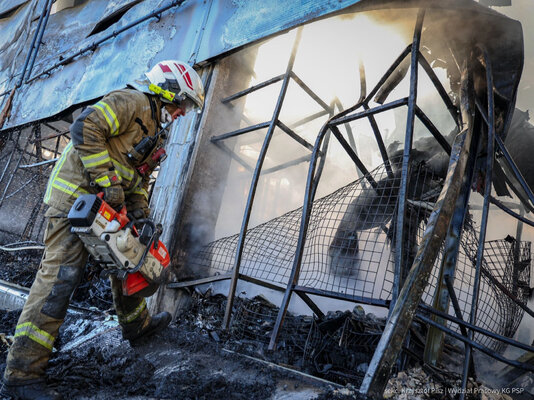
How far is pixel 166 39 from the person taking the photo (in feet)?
17.7

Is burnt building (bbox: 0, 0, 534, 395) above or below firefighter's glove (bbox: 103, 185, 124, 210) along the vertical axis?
above

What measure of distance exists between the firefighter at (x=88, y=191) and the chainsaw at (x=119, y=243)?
19 centimetres

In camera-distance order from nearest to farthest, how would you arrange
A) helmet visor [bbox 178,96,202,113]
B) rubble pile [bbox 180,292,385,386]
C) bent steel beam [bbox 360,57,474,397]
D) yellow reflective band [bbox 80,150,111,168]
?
1. bent steel beam [bbox 360,57,474,397]
2. yellow reflective band [bbox 80,150,111,168]
3. rubble pile [bbox 180,292,385,386]
4. helmet visor [bbox 178,96,202,113]

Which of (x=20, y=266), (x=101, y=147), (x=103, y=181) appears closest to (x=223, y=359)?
(x=103, y=181)

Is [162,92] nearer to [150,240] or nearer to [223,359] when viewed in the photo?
[150,240]

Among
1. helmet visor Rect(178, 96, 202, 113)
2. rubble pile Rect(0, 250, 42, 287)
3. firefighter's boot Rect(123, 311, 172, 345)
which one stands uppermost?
helmet visor Rect(178, 96, 202, 113)

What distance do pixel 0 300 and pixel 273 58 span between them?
16.6 ft

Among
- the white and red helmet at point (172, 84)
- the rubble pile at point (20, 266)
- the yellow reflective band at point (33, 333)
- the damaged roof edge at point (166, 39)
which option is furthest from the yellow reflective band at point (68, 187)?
the rubble pile at point (20, 266)

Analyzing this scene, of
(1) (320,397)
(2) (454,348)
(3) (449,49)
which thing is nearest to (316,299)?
(2) (454,348)

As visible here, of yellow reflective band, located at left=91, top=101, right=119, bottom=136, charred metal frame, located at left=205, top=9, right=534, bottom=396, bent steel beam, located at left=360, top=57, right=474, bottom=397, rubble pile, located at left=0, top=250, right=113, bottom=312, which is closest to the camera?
bent steel beam, located at left=360, top=57, right=474, bottom=397

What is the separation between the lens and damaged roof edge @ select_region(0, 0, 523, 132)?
354 centimetres

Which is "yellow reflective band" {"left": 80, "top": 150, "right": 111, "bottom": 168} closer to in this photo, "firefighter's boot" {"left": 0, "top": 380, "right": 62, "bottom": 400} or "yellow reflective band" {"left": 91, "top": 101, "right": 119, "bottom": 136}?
"yellow reflective band" {"left": 91, "top": 101, "right": 119, "bottom": 136}

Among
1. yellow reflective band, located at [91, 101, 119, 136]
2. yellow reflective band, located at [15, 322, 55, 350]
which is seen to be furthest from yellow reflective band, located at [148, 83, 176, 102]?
yellow reflective band, located at [15, 322, 55, 350]

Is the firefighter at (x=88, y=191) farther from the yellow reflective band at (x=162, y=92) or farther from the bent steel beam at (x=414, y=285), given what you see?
the bent steel beam at (x=414, y=285)
